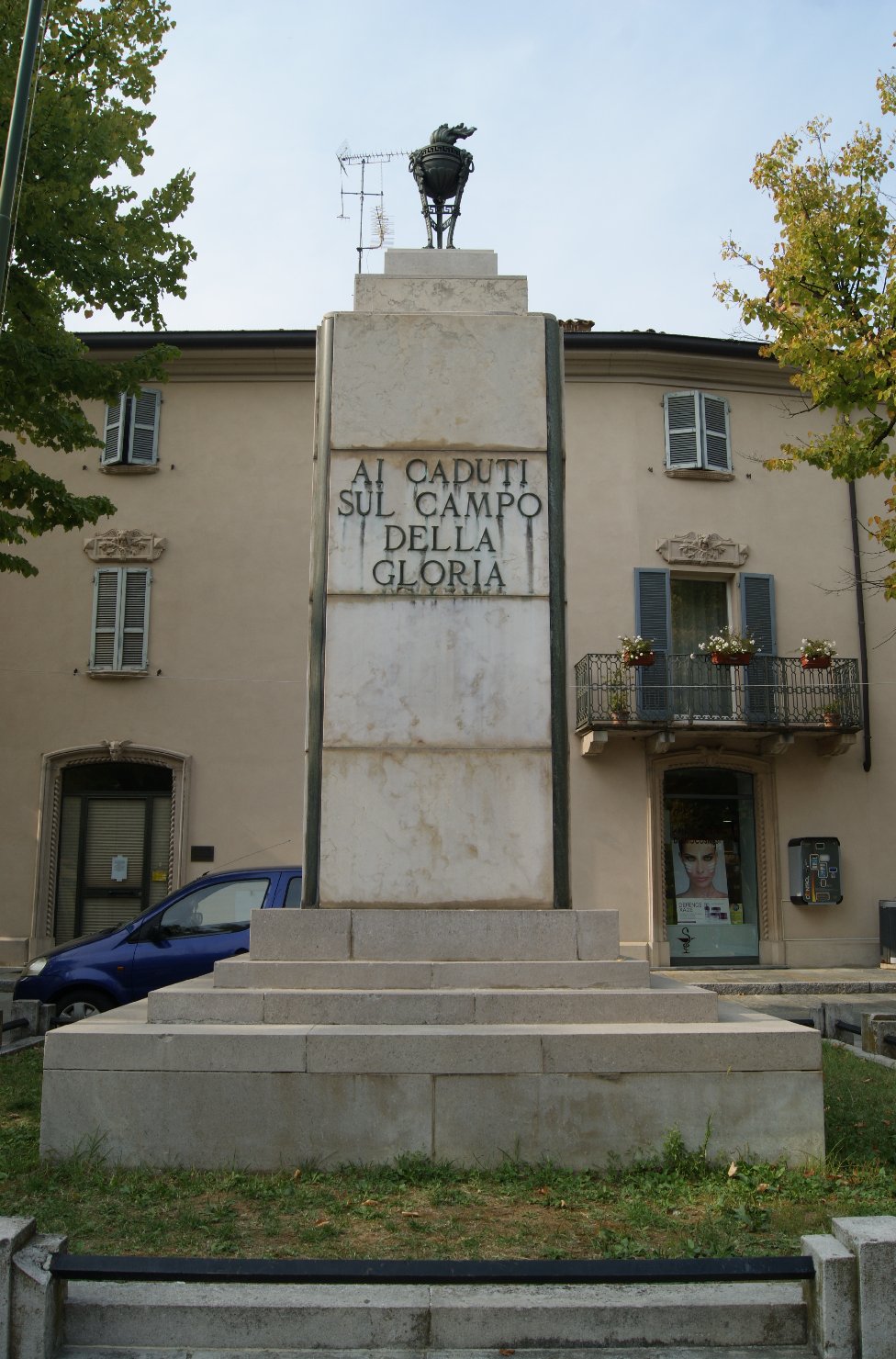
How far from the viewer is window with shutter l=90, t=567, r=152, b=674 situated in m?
21.3

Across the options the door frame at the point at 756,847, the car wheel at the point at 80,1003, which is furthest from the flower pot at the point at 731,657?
the car wheel at the point at 80,1003

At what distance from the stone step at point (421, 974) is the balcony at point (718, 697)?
14263 mm

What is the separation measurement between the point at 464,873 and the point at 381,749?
0.82 meters

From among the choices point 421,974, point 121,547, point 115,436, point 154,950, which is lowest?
point 154,950

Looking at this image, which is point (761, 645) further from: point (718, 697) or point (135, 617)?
point (135, 617)

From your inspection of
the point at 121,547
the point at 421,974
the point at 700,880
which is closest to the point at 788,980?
the point at 700,880

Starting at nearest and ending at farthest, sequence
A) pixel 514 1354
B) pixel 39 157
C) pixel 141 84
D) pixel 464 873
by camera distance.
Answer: pixel 514 1354 < pixel 464 873 < pixel 39 157 < pixel 141 84

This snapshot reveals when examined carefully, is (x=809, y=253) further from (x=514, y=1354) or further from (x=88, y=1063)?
(x=514, y=1354)

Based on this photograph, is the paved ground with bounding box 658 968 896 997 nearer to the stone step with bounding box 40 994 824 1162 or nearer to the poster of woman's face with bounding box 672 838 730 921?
the poster of woman's face with bounding box 672 838 730 921

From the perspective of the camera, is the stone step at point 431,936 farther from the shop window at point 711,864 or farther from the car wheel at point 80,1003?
the shop window at point 711,864

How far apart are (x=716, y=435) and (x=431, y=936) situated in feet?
57.9

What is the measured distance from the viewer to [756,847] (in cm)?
2195

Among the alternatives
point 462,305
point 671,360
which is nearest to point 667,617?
point 671,360

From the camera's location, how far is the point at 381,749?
7027 mm
